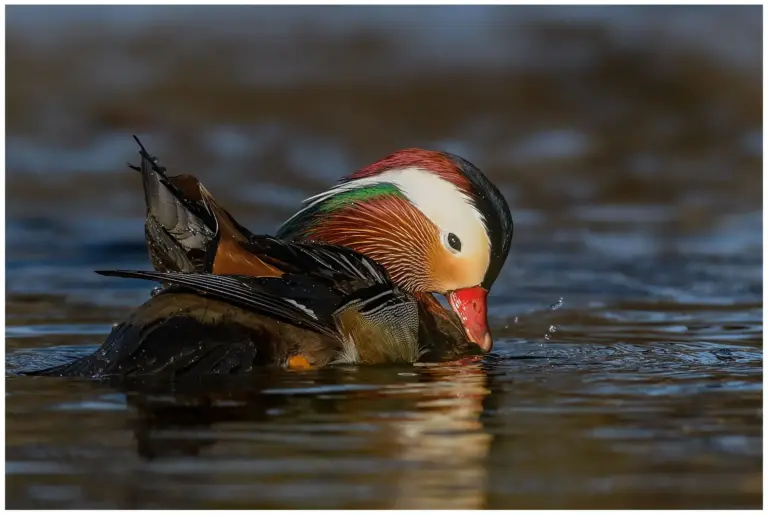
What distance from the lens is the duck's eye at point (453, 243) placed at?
7.45 m

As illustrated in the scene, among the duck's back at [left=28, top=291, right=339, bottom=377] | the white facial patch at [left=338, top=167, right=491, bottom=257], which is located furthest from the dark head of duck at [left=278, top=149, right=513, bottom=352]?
the duck's back at [left=28, top=291, right=339, bottom=377]

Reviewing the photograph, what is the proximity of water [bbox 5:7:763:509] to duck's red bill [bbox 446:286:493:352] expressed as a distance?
0.16m

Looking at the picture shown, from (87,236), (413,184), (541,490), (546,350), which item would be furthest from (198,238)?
(87,236)

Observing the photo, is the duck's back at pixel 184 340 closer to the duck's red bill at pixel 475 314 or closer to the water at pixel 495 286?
the water at pixel 495 286

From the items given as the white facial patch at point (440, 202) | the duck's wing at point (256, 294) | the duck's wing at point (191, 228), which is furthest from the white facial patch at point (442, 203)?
the duck's wing at point (191, 228)

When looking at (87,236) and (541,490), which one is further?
(87,236)

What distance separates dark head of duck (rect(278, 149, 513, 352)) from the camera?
7324 millimetres

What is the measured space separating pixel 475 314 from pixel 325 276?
1.04 meters

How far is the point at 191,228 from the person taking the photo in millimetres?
6770

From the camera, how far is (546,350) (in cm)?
762

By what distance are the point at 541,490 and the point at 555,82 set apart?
9.85m

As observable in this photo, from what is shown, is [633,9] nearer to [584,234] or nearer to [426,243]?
[584,234]

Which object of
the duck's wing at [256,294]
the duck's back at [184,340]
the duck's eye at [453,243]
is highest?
the duck's eye at [453,243]

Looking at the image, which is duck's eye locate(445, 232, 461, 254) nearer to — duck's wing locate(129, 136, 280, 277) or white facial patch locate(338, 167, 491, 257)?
white facial patch locate(338, 167, 491, 257)
